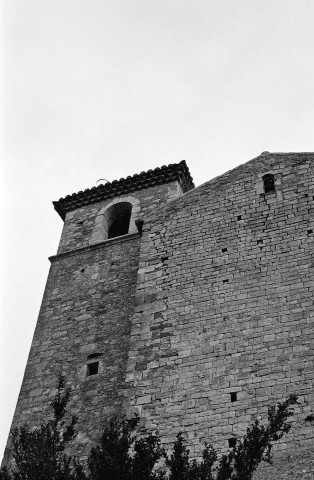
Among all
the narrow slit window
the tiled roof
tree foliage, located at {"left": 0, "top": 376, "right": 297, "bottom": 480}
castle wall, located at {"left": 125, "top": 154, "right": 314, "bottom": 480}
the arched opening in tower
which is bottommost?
tree foliage, located at {"left": 0, "top": 376, "right": 297, "bottom": 480}

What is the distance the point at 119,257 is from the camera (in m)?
13.6

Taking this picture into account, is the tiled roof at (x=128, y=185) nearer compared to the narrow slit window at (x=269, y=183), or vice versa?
the narrow slit window at (x=269, y=183)

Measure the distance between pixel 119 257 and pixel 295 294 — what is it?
454 cm

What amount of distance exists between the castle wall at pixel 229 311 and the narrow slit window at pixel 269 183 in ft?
0.36

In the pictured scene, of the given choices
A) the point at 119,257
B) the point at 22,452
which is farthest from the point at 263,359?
the point at 119,257

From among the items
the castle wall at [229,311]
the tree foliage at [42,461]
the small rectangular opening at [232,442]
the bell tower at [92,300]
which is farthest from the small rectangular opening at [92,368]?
the tree foliage at [42,461]

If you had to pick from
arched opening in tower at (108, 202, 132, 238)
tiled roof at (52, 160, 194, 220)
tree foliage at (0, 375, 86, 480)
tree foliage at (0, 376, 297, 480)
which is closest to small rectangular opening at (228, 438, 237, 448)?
tree foliage at (0, 376, 297, 480)

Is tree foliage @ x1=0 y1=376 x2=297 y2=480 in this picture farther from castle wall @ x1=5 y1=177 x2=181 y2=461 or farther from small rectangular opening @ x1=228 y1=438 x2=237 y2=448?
castle wall @ x1=5 y1=177 x2=181 y2=461

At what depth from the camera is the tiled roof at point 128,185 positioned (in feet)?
50.6

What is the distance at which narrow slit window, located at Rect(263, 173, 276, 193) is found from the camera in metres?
11.8

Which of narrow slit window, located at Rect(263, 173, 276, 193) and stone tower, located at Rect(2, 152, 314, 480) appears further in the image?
narrow slit window, located at Rect(263, 173, 276, 193)

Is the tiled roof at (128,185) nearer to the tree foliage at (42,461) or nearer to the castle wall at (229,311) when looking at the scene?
the castle wall at (229,311)

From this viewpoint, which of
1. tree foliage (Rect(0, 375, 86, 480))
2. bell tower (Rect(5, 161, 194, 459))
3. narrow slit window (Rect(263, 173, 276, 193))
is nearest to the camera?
tree foliage (Rect(0, 375, 86, 480))

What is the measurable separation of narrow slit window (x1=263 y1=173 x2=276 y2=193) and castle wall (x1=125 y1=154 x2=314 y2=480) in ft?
0.36
